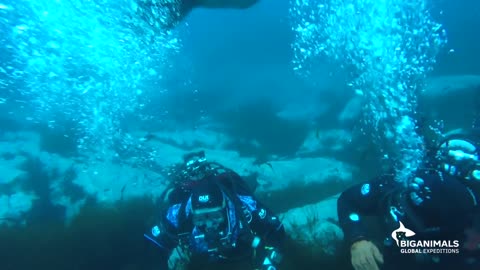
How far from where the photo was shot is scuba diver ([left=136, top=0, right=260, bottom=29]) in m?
8.88

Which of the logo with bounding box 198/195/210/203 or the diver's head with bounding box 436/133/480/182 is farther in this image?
the logo with bounding box 198/195/210/203

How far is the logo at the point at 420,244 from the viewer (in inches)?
110

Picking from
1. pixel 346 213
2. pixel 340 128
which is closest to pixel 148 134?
pixel 340 128

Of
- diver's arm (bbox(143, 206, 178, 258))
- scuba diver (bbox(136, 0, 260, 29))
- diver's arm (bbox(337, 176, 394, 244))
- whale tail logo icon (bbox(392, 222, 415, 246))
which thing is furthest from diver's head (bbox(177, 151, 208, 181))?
scuba diver (bbox(136, 0, 260, 29))

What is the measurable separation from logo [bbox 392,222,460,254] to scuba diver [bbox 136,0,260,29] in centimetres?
762

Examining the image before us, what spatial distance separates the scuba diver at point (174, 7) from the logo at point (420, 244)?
25.0 ft

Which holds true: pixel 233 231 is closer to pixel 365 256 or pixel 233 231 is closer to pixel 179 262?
pixel 179 262

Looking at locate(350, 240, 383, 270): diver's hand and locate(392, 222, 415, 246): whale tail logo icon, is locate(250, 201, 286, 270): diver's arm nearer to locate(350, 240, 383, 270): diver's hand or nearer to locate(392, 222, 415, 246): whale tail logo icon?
locate(350, 240, 383, 270): diver's hand

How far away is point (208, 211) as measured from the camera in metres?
3.78

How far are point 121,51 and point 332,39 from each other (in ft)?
38.2

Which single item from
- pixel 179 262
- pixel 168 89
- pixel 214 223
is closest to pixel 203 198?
pixel 214 223

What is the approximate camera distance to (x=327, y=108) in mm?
13359

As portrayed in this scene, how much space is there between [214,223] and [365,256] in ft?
5.26

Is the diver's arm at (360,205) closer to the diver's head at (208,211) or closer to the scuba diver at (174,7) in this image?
the diver's head at (208,211)
